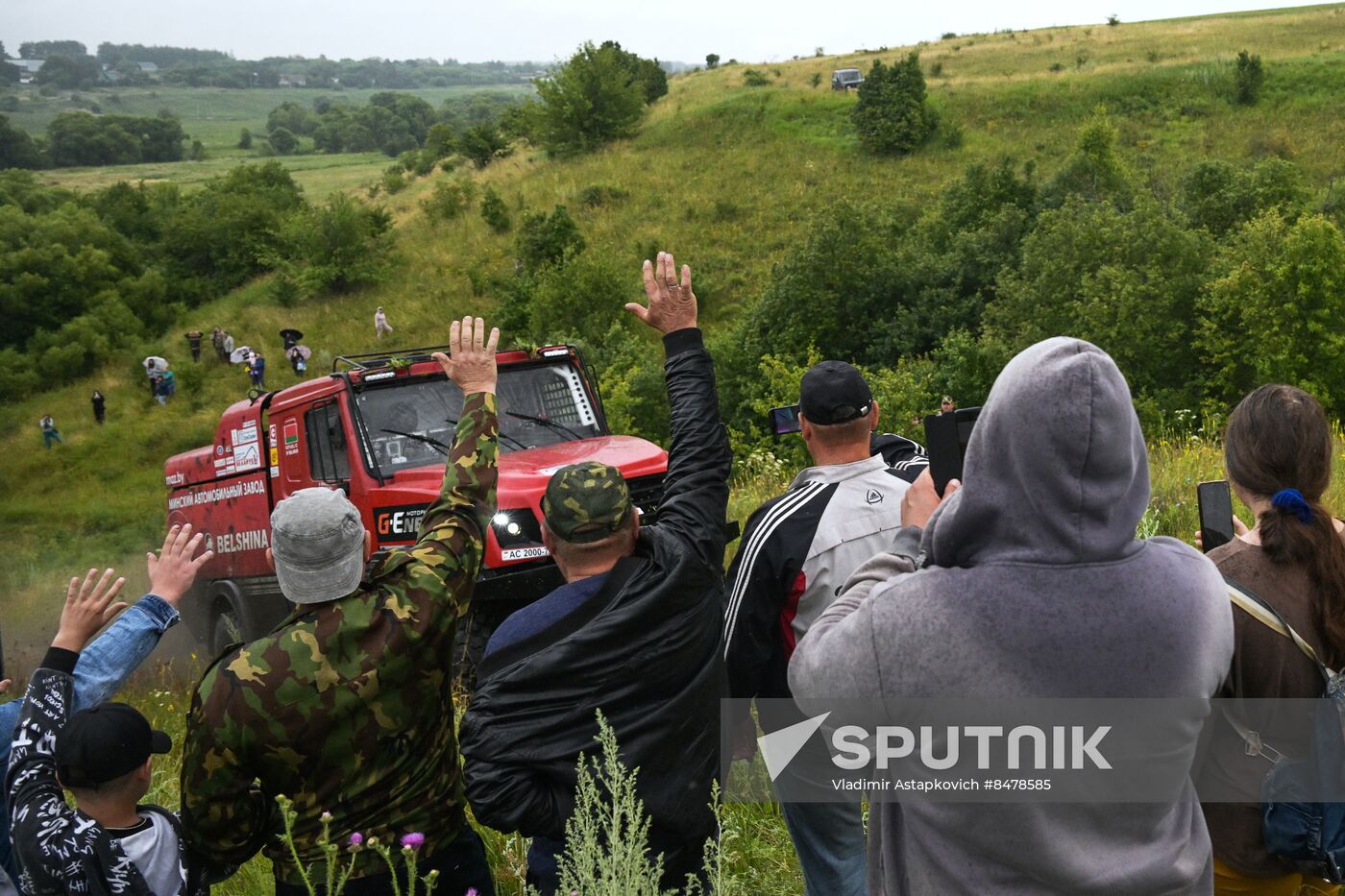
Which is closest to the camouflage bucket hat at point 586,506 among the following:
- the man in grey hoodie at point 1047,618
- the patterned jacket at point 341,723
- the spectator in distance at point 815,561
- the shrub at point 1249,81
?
the patterned jacket at point 341,723

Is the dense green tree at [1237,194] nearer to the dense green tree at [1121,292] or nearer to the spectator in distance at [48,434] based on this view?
the dense green tree at [1121,292]

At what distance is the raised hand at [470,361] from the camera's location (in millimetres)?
3277

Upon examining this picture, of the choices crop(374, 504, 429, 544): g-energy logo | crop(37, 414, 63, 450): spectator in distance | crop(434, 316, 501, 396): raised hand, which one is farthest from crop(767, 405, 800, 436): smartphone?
crop(37, 414, 63, 450): spectator in distance

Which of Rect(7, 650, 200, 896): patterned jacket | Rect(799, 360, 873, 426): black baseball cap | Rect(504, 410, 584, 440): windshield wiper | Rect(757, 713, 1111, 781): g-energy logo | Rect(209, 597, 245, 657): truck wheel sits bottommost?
Rect(209, 597, 245, 657): truck wheel

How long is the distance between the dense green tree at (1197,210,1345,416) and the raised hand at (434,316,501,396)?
17.5 m

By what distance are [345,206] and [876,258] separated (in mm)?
23773

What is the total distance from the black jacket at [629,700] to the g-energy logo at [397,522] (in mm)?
5257

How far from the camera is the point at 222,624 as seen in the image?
33.4 ft

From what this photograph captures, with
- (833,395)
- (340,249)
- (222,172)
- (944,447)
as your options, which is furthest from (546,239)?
(222,172)

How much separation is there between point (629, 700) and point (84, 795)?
4.13 ft

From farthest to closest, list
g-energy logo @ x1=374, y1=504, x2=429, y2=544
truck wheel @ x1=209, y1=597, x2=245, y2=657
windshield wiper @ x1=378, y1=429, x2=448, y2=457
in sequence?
truck wheel @ x1=209, y1=597, x2=245, y2=657
windshield wiper @ x1=378, y1=429, x2=448, y2=457
g-energy logo @ x1=374, y1=504, x2=429, y2=544

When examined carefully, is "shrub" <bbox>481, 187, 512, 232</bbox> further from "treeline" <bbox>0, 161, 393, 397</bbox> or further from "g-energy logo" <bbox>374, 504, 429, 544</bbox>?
"g-energy logo" <bbox>374, 504, 429, 544</bbox>

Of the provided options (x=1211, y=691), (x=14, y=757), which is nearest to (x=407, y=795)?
(x=14, y=757)

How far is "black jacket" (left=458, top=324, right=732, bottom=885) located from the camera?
2590 millimetres
